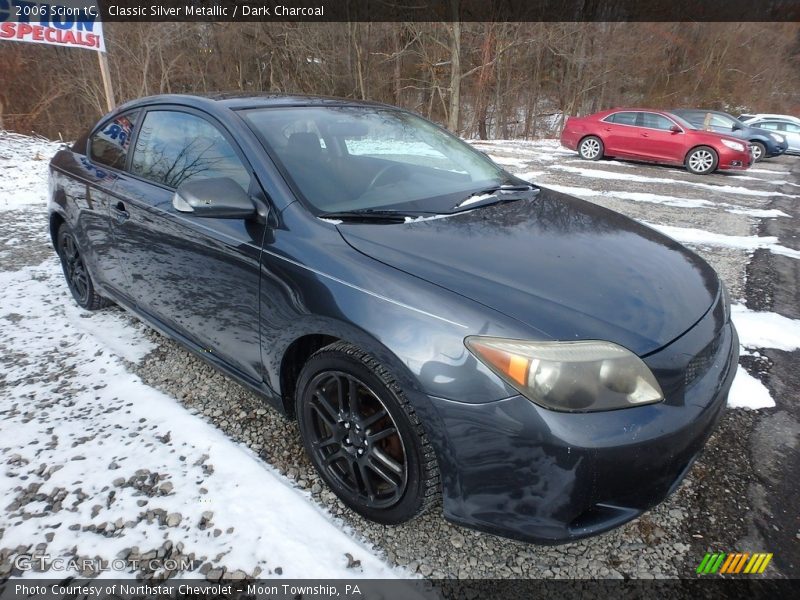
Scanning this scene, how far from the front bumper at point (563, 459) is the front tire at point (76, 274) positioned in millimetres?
3116

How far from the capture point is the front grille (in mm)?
1578

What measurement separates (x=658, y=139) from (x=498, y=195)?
10.9 metres

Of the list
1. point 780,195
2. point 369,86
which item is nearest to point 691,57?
point 369,86

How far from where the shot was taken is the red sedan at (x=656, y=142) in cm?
1056

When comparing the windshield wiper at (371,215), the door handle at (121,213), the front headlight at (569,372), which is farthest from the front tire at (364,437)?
the door handle at (121,213)

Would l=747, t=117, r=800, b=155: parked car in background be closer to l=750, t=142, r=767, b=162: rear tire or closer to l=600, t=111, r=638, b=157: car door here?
l=750, t=142, r=767, b=162: rear tire

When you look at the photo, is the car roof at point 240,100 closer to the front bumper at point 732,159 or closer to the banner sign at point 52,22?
the banner sign at point 52,22

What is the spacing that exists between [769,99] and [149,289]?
36.9 m

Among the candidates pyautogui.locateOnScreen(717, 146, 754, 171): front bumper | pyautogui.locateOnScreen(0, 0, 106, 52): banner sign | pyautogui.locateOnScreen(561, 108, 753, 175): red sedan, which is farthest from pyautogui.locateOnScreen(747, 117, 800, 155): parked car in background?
pyautogui.locateOnScreen(0, 0, 106, 52): banner sign

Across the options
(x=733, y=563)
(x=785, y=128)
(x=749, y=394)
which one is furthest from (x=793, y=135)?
→ (x=733, y=563)

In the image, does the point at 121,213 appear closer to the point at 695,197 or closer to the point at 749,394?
the point at 749,394

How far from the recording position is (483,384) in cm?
142

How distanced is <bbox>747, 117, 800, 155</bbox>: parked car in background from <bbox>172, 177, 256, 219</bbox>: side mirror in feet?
62.7

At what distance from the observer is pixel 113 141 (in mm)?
3057
